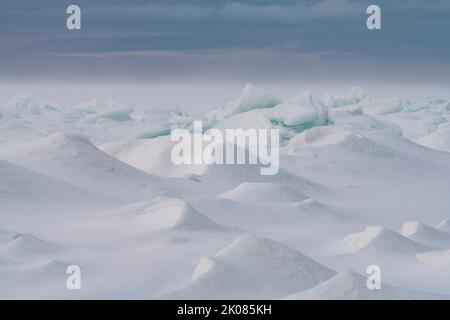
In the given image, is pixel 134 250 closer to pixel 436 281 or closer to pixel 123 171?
pixel 436 281

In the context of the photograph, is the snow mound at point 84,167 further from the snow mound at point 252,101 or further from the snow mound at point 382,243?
the snow mound at point 252,101

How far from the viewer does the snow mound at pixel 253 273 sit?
691cm

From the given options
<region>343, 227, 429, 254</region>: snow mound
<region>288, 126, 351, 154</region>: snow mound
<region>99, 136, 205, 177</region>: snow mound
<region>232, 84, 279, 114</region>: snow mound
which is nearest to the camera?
<region>343, 227, 429, 254</region>: snow mound

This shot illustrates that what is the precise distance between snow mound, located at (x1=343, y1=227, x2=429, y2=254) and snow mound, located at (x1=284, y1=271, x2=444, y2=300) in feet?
7.41

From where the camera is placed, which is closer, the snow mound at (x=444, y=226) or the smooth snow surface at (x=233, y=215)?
the smooth snow surface at (x=233, y=215)

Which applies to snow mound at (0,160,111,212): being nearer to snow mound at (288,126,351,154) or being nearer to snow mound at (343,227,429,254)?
snow mound at (343,227,429,254)

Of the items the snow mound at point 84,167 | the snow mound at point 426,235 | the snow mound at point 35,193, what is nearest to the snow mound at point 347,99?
the snow mound at point 84,167

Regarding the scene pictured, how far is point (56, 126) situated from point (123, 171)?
A: 913cm

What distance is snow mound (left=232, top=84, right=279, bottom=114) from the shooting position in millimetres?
18688

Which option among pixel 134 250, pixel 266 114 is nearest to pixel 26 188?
pixel 134 250

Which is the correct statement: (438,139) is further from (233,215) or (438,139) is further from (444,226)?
(233,215)

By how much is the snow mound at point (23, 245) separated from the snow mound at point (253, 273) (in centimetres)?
189

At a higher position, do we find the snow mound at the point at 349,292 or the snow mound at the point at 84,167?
the snow mound at the point at 349,292

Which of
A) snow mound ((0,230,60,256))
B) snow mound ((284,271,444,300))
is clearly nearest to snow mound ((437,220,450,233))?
snow mound ((284,271,444,300))
